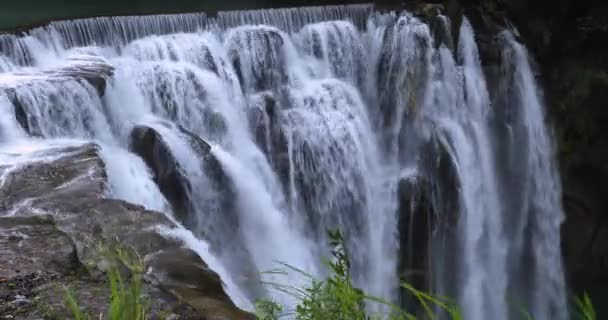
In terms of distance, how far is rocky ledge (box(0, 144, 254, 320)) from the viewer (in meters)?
3.69

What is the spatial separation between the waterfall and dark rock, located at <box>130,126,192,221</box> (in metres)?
0.03

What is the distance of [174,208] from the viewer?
28.6ft

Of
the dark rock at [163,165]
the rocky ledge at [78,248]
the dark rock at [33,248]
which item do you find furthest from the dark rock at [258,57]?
the dark rock at [33,248]

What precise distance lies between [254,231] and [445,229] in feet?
14.9

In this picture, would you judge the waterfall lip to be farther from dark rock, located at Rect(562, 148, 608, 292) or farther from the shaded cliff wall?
dark rock, located at Rect(562, 148, 608, 292)

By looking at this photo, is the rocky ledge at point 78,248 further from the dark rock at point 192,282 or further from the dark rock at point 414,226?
the dark rock at point 414,226

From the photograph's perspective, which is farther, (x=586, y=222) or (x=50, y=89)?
(x=586, y=222)

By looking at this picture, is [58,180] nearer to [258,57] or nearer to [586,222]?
[258,57]

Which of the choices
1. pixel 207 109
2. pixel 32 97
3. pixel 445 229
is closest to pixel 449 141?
pixel 445 229

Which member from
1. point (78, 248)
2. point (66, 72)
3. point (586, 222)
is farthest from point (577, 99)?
point (78, 248)

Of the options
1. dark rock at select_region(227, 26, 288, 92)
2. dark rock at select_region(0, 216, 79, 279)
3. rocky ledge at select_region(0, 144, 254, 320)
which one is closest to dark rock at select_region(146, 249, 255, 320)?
rocky ledge at select_region(0, 144, 254, 320)

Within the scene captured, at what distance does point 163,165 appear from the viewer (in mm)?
8578

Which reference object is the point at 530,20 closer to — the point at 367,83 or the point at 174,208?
the point at 367,83

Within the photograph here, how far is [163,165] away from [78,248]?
13.3 ft
